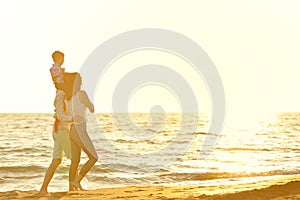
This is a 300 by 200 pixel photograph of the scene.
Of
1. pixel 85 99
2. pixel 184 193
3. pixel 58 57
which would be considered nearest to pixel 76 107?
pixel 85 99

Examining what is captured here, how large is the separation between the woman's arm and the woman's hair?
11 centimetres

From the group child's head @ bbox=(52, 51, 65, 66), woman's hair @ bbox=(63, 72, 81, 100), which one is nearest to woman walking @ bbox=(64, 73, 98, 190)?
woman's hair @ bbox=(63, 72, 81, 100)

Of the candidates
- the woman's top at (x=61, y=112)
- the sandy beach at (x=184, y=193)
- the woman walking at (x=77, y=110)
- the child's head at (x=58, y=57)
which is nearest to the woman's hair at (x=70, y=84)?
the woman walking at (x=77, y=110)

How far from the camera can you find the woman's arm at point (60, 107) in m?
7.55

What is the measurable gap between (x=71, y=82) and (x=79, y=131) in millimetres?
798

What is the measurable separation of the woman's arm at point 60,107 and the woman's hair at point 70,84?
0.11m

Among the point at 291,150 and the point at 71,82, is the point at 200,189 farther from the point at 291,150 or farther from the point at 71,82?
the point at 291,150

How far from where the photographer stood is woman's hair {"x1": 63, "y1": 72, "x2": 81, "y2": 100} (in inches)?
302

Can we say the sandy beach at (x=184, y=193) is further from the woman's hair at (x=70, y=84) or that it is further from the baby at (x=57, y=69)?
the baby at (x=57, y=69)

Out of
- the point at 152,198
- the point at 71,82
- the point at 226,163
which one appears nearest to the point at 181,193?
the point at 152,198

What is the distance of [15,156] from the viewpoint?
779 inches

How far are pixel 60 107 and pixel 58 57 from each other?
2.66 ft

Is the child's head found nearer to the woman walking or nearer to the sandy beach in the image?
the woman walking

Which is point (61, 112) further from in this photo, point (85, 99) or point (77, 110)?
point (85, 99)
